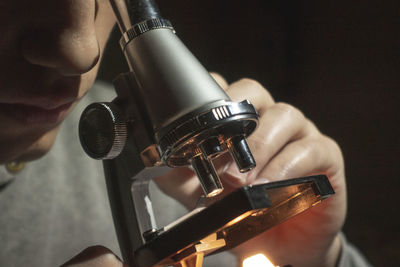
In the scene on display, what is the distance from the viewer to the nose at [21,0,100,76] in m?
0.59

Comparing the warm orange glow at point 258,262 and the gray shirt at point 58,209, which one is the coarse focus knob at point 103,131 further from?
the gray shirt at point 58,209

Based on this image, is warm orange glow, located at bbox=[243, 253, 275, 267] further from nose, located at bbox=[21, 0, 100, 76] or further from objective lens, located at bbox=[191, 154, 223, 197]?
nose, located at bbox=[21, 0, 100, 76]

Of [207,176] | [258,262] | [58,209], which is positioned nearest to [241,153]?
[207,176]

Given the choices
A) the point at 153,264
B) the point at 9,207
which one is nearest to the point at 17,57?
the point at 153,264

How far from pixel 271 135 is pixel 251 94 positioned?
0.11 metres

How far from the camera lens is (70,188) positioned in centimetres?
143

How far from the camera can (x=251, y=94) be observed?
880 millimetres

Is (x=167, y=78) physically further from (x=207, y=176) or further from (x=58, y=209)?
(x=58, y=209)

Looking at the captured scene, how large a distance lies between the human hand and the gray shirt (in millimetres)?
186

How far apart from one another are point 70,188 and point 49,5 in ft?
3.06

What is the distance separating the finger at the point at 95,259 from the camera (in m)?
0.56

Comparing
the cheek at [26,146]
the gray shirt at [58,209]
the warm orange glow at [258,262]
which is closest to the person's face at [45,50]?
the cheek at [26,146]

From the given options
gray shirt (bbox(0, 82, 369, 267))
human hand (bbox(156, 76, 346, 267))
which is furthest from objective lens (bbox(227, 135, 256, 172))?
gray shirt (bbox(0, 82, 369, 267))

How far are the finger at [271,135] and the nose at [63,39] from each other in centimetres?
33
